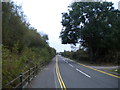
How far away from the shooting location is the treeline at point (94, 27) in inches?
1831

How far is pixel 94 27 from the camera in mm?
45625

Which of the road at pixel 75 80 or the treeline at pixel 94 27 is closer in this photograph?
the road at pixel 75 80

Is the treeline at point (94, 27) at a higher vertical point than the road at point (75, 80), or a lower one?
higher

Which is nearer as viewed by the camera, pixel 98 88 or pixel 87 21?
pixel 98 88

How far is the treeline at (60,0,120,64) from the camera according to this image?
46.5 m

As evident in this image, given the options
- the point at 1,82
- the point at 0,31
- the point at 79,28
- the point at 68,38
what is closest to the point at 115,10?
the point at 79,28

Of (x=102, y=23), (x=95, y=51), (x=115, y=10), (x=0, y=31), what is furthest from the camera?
(x=95, y=51)

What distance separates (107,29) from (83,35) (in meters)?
5.56

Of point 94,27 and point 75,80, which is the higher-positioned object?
point 94,27

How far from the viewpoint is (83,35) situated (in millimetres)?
48125

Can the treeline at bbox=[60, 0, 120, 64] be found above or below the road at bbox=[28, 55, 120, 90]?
above

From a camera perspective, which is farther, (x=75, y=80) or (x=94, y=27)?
(x=94, y=27)

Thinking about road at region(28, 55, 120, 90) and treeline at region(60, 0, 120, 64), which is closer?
road at region(28, 55, 120, 90)

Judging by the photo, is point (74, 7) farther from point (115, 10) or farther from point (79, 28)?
point (115, 10)
